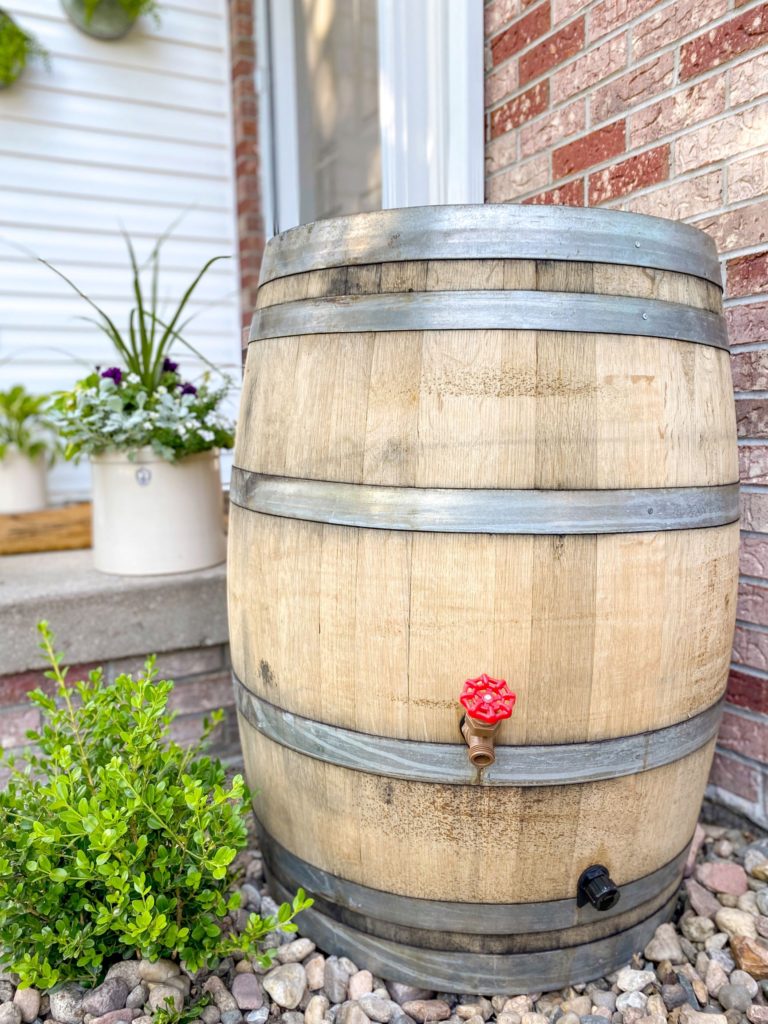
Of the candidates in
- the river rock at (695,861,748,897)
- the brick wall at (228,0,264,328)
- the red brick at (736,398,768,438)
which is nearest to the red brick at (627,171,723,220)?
the red brick at (736,398,768,438)

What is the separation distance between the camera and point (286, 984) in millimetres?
1028

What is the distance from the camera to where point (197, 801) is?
93 cm

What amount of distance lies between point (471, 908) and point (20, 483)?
A: 2154 millimetres

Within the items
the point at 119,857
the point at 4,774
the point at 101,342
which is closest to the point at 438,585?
the point at 119,857

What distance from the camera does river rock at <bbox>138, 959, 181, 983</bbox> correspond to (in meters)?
1.00

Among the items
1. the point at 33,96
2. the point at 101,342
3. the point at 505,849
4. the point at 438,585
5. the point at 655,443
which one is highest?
the point at 33,96

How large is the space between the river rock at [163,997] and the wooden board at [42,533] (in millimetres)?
1273

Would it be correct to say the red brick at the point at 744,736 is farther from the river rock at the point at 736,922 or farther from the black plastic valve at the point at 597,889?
the black plastic valve at the point at 597,889

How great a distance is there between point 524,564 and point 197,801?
0.50 m

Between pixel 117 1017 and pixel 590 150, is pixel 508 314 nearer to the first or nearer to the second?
pixel 590 150

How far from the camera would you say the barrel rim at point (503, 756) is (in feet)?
3.01

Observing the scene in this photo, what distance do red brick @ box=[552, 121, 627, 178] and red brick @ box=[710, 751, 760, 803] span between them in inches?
47.0

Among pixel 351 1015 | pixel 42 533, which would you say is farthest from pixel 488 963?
pixel 42 533

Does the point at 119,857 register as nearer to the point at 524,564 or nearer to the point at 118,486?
the point at 524,564
